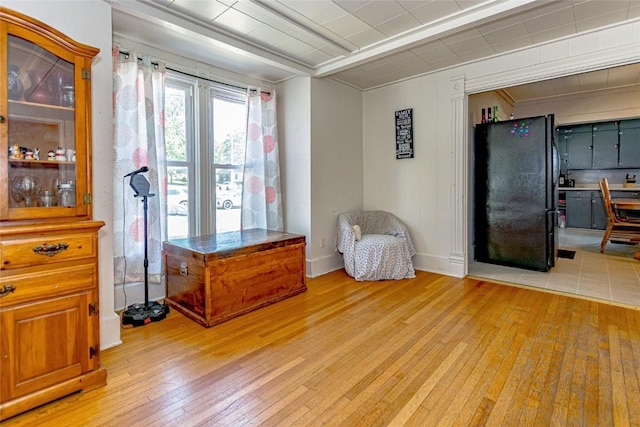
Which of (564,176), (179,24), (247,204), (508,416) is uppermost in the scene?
(179,24)

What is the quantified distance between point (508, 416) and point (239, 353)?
1582mm

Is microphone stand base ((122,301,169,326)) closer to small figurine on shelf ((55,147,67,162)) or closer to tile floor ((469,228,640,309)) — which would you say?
small figurine on shelf ((55,147,67,162))

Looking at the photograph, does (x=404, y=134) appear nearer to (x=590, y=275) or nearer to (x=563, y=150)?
(x=590, y=275)

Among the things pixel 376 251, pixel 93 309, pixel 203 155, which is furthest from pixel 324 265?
pixel 93 309

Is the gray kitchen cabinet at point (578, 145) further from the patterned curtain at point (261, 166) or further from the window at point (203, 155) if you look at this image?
the window at point (203, 155)

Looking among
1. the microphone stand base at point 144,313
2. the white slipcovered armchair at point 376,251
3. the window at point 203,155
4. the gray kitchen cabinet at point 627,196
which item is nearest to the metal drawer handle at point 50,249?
the microphone stand base at point 144,313

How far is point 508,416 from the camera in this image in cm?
158

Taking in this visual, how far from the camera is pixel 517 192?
4105 mm

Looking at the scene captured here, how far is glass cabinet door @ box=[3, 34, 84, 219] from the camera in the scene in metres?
1.66

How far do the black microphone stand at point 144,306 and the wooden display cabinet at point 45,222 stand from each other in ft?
2.33

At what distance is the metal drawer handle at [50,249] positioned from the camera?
5.22 ft

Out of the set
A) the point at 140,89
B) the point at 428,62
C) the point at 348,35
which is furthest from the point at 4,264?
the point at 428,62

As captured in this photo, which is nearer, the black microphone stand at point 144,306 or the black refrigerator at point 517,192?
the black microphone stand at point 144,306

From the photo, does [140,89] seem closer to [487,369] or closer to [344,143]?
[344,143]
